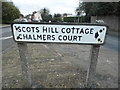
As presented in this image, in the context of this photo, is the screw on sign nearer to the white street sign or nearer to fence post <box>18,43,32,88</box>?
the white street sign

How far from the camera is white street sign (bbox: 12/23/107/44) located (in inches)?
136

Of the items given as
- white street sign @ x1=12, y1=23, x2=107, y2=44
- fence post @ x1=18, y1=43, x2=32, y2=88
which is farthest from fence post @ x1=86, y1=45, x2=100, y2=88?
fence post @ x1=18, y1=43, x2=32, y2=88

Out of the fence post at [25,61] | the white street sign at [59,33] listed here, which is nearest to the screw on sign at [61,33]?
the white street sign at [59,33]

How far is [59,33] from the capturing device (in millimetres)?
3514

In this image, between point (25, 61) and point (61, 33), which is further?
point (25, 61)

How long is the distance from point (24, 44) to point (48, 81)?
1.07 meters

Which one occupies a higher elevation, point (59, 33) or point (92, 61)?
point (59, 33)

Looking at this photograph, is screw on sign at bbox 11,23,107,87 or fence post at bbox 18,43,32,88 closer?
screw on sign at bbox 11,23,107,87

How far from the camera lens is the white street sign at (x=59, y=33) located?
346 cm

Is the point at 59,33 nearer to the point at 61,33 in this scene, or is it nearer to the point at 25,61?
the point at 61,33

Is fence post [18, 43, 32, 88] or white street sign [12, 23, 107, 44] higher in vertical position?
white street sign [12, 23, 107, 44]

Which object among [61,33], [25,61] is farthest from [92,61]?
[25,61]

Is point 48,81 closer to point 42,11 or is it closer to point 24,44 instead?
point 24,44

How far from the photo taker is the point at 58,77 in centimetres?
446
